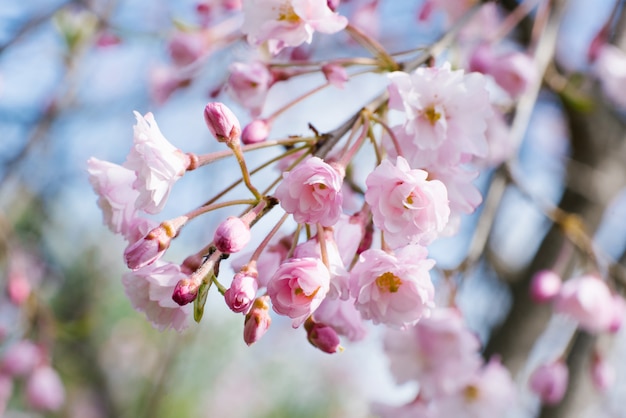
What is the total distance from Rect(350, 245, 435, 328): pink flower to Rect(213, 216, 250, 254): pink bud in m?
0.14

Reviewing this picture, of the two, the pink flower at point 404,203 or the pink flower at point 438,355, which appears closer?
the pink flower at point 404,203

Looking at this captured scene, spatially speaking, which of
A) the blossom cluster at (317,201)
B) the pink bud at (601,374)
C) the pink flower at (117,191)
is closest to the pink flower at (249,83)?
the blossom cluster at (317,201)

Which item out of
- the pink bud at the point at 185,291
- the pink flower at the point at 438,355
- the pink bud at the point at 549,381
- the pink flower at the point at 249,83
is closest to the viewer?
the pink bud at the point at 185,291

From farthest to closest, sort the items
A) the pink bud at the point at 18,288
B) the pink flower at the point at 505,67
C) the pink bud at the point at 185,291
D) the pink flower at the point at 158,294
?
1. the pink bud at the point at 18,288
2. the pink flower at the point at 505,67
3. the pink flower at the point at 158,294
4. the pink bud at the point at 185,291

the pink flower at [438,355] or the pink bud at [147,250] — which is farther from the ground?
the pink bud at [147,250]

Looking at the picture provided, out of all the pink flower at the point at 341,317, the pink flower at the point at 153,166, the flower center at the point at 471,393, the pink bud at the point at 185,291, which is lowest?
the flower center at the point at 471,393

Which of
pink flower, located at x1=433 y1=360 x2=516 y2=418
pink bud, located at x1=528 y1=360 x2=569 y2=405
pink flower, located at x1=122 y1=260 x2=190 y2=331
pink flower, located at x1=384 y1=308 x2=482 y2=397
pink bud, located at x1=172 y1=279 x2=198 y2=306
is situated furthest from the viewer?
pink bud, located at x1=528 y1=360 x2=569 y2=405

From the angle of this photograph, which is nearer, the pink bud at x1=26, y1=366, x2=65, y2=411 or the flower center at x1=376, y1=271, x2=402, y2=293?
the flower center at x1=376, y1=271, x2=402, y2=293

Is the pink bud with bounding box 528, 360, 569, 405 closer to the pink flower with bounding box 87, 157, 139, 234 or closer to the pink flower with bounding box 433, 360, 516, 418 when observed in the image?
the pink flower with bounding box 433, 360, 516, 418

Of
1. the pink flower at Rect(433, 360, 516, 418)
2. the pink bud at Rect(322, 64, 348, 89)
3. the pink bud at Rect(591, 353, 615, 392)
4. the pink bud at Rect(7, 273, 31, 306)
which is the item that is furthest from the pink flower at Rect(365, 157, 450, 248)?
the pink bud at Rect(7, 273, 31, 306)

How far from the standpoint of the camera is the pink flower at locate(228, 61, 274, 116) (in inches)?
38.1

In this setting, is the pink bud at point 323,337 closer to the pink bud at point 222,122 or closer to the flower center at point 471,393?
the pink bud at point 222,122

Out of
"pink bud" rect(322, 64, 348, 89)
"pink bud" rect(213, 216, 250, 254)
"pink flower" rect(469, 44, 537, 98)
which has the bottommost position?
"pink flower" rect(469, 44, 537, 98)

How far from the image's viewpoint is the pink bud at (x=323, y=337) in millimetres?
710
